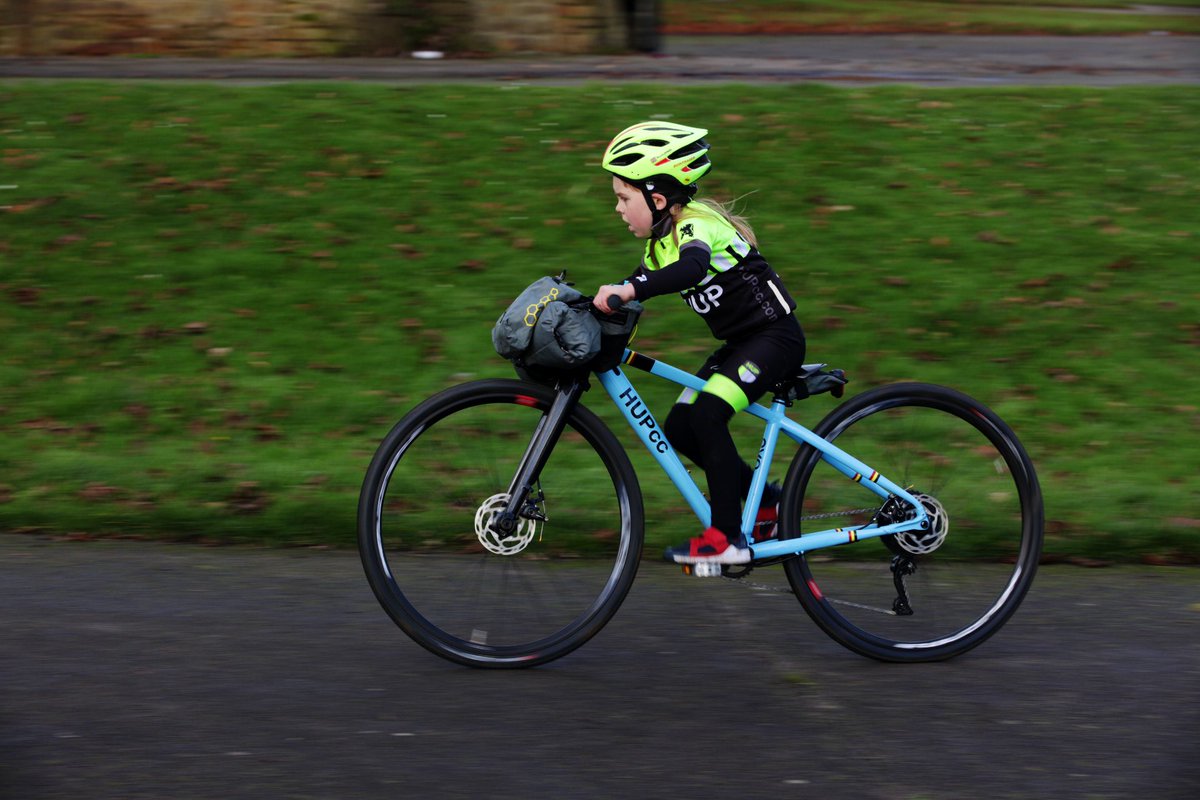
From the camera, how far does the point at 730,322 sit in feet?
15.9

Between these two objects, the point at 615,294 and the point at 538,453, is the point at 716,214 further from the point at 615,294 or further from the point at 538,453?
the point at 538,453

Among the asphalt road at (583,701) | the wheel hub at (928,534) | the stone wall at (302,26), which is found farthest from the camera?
the stone wall at (302,26)

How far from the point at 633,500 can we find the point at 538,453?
360 millimetres

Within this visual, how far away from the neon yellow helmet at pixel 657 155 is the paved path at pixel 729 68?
27.0 ft

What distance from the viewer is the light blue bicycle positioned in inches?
187

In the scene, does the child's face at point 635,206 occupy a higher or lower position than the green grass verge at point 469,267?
higher

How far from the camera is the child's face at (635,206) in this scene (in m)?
4.71

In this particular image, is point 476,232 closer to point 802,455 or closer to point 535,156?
point 535,156

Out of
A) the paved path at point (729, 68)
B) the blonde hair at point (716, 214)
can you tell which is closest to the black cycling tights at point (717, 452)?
the blonde hair at point (716, 214)

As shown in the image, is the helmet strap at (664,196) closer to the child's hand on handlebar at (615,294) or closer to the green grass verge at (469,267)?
the child's hand on handlebar at (615,294)

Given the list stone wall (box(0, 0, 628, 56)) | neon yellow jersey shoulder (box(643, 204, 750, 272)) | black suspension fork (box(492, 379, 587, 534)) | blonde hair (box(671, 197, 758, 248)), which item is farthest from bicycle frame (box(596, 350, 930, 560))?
stone wall (box(0, 0, 628, 56))

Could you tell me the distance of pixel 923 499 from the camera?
4.99m

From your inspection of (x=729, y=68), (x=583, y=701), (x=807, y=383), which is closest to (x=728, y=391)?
(x=807, y=383)

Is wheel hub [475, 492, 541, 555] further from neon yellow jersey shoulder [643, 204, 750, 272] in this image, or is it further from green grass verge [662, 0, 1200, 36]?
green grass verge [662, 0, 1200, 36]
